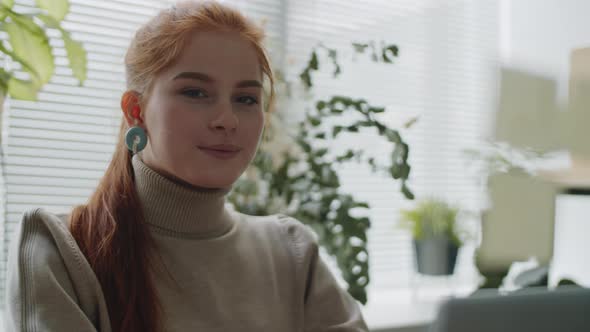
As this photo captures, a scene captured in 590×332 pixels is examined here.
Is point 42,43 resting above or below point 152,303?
above

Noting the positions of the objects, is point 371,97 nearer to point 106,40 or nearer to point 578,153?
point 106,40

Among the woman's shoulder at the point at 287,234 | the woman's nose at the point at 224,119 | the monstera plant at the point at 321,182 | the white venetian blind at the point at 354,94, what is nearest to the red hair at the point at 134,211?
the woman's nose at the point at 224,119

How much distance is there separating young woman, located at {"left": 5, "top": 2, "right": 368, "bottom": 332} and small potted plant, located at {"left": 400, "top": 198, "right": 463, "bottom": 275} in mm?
928

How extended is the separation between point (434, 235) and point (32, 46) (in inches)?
56.9

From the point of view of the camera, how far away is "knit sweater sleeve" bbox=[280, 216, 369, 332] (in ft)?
3.46

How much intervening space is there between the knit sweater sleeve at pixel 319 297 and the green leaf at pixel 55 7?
60 centimetres

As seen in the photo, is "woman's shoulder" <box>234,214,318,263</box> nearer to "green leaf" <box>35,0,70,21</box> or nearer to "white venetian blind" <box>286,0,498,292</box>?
"green leaf" <box>35,0,70,21</box>

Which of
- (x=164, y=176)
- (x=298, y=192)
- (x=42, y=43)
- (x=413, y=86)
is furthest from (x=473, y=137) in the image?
(x=42, y=43)

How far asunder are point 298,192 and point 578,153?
4.12 ft

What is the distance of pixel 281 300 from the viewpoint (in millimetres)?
1051

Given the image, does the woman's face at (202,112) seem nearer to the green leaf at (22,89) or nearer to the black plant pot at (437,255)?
the green leaf at (22,89)

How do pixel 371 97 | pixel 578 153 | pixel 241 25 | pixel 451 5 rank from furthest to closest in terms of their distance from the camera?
pixel 451 5
pixel 371 97
pixel 241 25
pixel 578 153

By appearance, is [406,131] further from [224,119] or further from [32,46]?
[32,46]

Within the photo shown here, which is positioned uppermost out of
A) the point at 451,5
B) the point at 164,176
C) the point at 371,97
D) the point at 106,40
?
the point at 451,5
